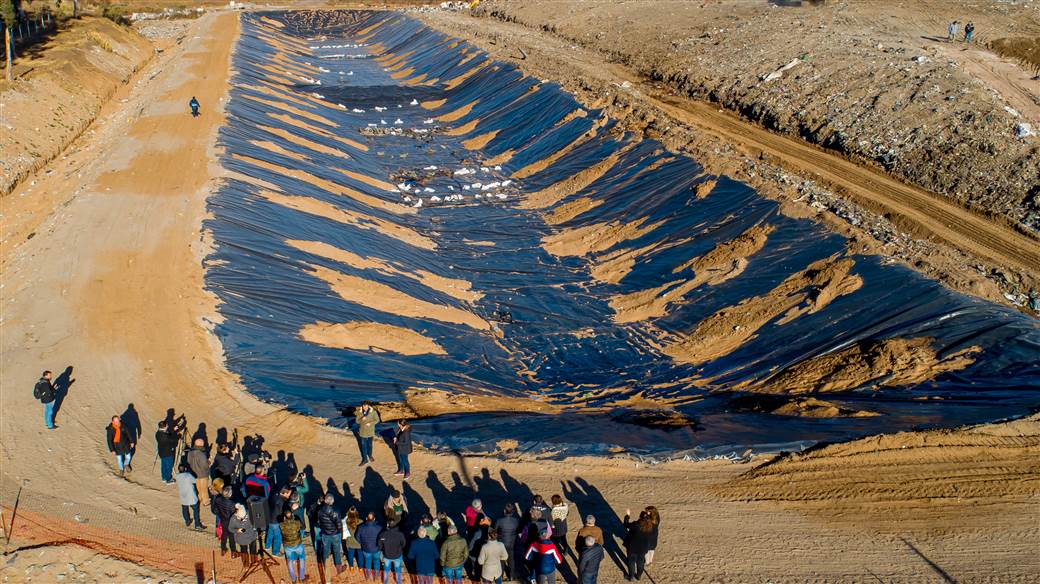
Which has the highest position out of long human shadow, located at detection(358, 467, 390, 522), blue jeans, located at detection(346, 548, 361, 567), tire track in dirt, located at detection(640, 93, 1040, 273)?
tire track in dirt, located at detection(640, 93, 1040, 273)

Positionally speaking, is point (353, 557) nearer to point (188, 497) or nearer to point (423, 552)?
point (423, 552)

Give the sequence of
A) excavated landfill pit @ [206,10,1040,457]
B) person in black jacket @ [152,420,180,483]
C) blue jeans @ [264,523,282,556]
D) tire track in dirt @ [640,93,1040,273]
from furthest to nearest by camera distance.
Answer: tire track in dirt @ [640,93,1040,273] < excavated landfill pit @ [206,10,1040,457] < person in black jacket @ [152,420,180,483] < blue jeans @ [264,523,282,556]

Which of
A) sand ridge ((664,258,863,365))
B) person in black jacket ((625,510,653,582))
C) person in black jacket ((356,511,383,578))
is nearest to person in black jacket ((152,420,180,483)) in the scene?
person in black jacket ((356,511,383,578))

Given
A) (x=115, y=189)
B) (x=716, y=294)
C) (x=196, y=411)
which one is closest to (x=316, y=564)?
(x=196, y=411)

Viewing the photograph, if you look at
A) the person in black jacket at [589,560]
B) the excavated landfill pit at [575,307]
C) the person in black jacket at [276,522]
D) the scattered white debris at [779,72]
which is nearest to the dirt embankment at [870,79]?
the scattered white debris at [779,72]

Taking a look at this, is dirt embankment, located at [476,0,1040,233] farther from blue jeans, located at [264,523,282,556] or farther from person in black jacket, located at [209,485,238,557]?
person in black jacket, located at [209,485,238,557]

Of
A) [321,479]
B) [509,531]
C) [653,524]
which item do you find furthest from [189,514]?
[653,524]
